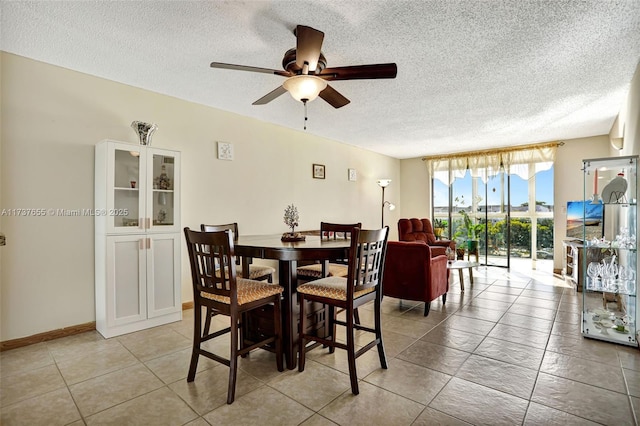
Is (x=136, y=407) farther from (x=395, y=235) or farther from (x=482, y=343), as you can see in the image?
(x=395, y=235)

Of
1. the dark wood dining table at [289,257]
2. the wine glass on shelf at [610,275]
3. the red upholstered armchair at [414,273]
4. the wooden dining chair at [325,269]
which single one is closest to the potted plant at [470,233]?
the red upholstered armchair at [414,273]

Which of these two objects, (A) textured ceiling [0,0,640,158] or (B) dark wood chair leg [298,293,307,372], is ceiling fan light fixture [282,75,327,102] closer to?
(A) textured ceiling [0,0,640,158]

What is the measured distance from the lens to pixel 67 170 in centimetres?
282

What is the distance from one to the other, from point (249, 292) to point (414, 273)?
2016 millimetres

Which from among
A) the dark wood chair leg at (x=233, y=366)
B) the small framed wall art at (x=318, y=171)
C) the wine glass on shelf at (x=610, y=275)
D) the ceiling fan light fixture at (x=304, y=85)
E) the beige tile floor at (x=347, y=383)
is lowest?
the beige tile floor at (x=347, y=383)

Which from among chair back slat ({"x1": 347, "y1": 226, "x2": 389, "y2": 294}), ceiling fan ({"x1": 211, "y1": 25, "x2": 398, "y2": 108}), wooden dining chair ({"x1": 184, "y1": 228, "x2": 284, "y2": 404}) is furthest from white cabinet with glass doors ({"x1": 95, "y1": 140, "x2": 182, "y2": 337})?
chair back slat ({"x1": 347, "y1": 226, "x2": 389, "y2": 294})

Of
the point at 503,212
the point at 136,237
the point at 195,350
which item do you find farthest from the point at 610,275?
the point at 136,237

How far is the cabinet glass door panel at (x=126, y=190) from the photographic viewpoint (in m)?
2.84

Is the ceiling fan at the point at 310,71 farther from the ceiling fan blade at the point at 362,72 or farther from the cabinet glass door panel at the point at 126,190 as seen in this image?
the cabinet glass door panel at the point at 126,190

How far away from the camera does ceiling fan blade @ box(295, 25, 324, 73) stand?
70.2 inches

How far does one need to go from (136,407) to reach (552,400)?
238 cm

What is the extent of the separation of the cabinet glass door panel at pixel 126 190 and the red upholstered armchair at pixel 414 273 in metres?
2.52

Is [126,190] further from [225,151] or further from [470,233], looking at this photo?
[470,233]

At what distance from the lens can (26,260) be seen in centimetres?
262
